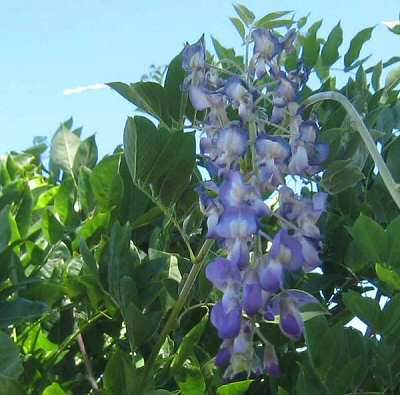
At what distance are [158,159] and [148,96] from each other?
122 millimetres

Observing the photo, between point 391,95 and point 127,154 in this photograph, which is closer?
point 127,154

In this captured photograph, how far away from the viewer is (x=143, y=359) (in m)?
1.32

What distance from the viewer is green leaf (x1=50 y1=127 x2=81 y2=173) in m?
1.83

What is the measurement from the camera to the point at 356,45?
1946mm

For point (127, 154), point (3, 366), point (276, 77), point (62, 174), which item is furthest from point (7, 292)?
point (62, 174)

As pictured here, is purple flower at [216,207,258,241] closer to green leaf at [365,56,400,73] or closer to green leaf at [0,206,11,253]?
green leaf at [0,206,11,253]

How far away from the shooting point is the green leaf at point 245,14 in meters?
1.23

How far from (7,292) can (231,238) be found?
22.1 inches

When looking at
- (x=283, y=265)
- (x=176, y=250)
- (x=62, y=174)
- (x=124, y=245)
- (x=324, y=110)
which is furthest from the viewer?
(x=62, y=174)

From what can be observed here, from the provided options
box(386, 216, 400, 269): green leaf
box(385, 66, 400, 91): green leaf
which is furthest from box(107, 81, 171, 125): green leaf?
box(385, 66, 400, 91): green leaf

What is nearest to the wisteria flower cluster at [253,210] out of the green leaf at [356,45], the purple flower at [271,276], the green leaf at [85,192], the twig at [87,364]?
the purple flower at [271,276]

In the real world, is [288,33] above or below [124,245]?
above

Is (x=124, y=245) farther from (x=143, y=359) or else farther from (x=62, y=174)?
(x=62, y=174)

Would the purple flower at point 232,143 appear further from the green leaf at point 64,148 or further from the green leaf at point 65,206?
the green leaf at point 64,148
